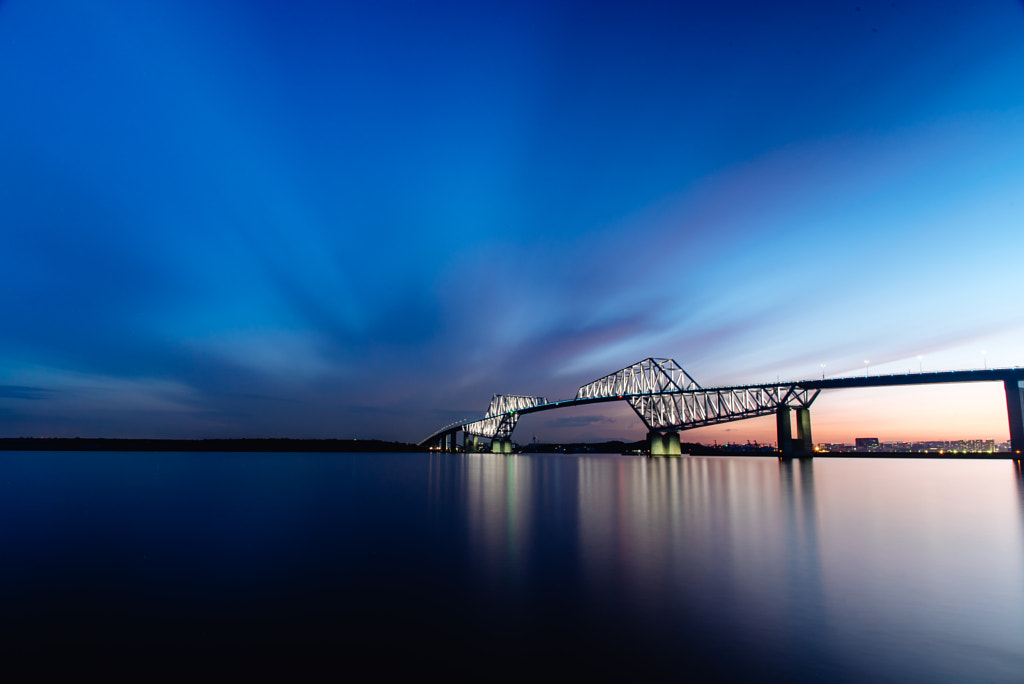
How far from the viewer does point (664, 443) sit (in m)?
104

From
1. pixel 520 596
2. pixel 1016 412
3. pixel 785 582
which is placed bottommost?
pixel 785 582

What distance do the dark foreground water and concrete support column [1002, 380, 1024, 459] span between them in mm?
70285

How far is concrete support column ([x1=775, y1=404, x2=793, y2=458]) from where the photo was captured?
8156cm

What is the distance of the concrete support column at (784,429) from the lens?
81.6m

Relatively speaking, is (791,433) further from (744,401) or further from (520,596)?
(520,596)

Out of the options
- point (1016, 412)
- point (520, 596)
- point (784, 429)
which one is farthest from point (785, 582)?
point (1016, 412)

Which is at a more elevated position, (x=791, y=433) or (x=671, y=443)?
(x=791, y=433)

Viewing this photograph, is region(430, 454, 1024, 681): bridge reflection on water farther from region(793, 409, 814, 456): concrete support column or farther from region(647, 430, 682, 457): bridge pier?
region(647, 430, 682, 457): bridge pier

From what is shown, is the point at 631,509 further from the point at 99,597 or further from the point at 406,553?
the point at 99,597

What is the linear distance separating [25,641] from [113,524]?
13.9 m

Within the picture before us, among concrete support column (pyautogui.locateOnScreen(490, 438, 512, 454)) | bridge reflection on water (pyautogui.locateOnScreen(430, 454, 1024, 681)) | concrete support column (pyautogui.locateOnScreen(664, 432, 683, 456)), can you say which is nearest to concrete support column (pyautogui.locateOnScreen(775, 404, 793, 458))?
concrete support column (pyautogui.locateOnScreen(664, 432, 683, 456))

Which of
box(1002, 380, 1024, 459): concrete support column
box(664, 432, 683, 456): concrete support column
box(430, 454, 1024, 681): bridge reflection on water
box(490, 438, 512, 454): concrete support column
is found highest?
box(1002, 380, 1024, 459): concrete support column

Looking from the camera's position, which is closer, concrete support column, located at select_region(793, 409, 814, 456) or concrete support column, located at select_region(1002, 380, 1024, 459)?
concrete support column, located at select_region(1002, 380, 1024, 459)

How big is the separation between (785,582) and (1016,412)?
3546 inches
